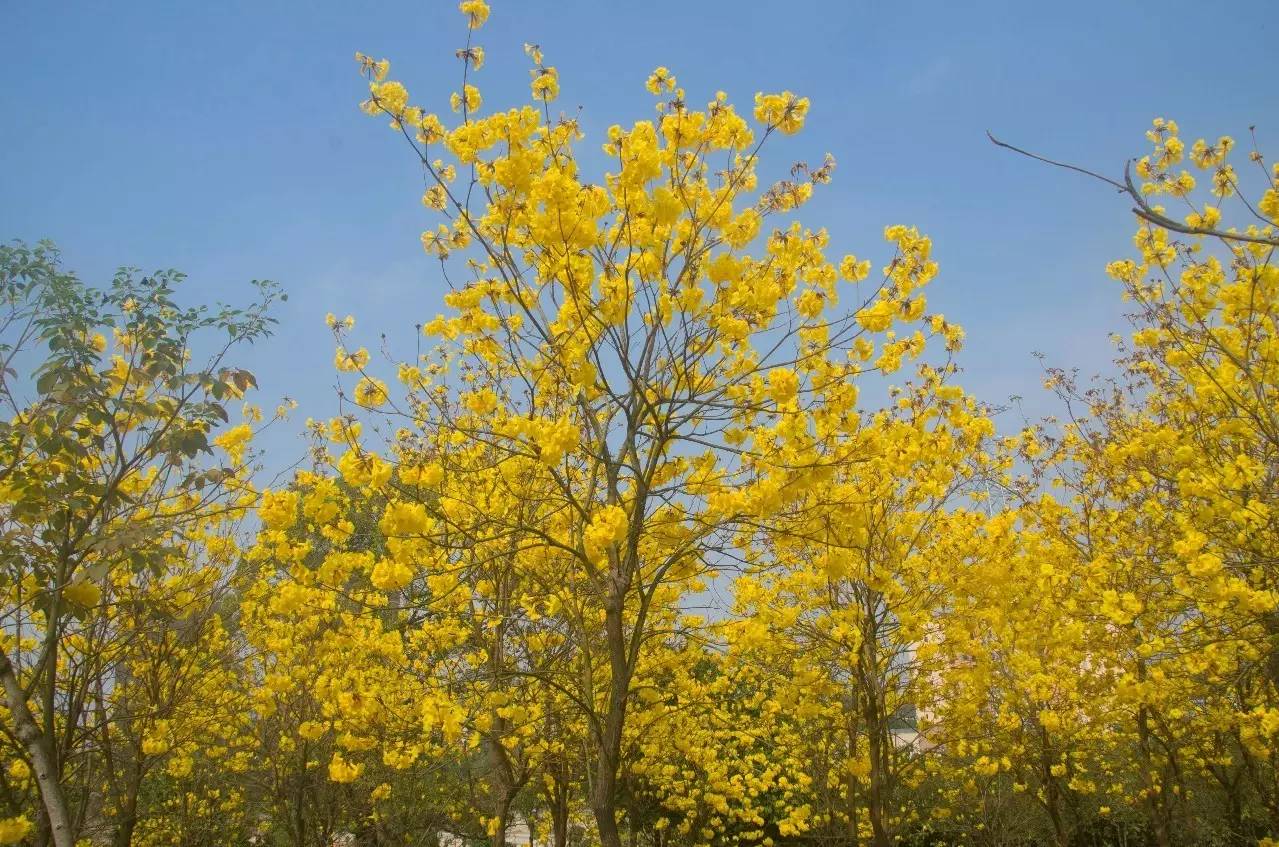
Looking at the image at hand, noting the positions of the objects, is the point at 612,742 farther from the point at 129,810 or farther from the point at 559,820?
the point at 559,820

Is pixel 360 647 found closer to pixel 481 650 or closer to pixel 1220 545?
pixel 481 650

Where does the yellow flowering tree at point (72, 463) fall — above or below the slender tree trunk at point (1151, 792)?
above

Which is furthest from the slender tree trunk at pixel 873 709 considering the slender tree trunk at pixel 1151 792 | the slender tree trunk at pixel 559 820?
the slender tree trunk at pixel 559 820

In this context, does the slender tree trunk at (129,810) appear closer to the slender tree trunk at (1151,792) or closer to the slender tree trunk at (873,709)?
the slender tree trunk at (873,709)

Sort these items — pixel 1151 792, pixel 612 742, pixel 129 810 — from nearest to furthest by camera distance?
pixel 612 742
pixel 129 810
pixel 1151 792

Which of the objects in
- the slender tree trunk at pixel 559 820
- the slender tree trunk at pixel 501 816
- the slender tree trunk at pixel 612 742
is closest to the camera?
the slender tree trunk at pixel 612 742

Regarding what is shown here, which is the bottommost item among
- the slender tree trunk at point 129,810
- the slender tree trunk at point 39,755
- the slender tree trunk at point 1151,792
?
the slender tree trunk at point 1151,792

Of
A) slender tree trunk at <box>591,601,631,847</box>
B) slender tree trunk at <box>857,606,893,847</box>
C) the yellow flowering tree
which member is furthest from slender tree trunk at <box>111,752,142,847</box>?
slender tree trunk at <box>857,606,893,847</box>

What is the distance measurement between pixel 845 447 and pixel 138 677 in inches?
241

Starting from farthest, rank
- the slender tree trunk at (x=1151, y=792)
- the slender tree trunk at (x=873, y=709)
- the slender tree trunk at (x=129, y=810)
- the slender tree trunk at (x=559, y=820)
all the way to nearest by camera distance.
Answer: the slender tree trunk at (x=559, y=820), the slender tree trunk at (x=1151, y=792), the slender tree trunk at (x=873, y=709), the slender tree trunk at (x=129, y=810)

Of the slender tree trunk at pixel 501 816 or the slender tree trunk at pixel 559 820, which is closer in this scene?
the slender tree trunk at pixel 501 816

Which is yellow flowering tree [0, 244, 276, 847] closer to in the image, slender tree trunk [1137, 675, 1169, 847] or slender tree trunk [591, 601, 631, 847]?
slender tree trunk [591, 601, 631, 847]

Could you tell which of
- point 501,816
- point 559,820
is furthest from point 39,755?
point 559,820

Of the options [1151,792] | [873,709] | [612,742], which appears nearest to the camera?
[612,742]
